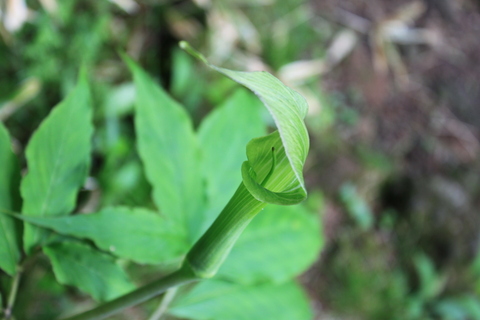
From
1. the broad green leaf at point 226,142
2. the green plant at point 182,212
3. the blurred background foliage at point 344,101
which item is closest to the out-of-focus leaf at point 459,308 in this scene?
the blurred background foliage at point 344,101

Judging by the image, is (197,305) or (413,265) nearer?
(197,305)

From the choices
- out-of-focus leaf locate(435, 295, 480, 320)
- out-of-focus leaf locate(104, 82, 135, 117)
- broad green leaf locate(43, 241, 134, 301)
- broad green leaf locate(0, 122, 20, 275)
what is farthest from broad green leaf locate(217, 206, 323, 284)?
out-of-focus leaf locate(435, 295, 480, 320)

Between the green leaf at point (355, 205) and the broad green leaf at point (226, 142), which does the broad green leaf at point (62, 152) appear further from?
the green leaf at point (355, 205)

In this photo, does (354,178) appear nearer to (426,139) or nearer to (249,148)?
(426,139)

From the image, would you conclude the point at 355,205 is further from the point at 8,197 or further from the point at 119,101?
the point at 8,197

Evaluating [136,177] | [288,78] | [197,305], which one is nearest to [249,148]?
[197,305]

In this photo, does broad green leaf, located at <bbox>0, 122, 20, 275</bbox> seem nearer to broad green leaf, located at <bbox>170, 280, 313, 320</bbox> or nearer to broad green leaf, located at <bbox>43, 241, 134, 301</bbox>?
broad green leaf, located at <bbox>43, 241, 134, 301</bbox>
